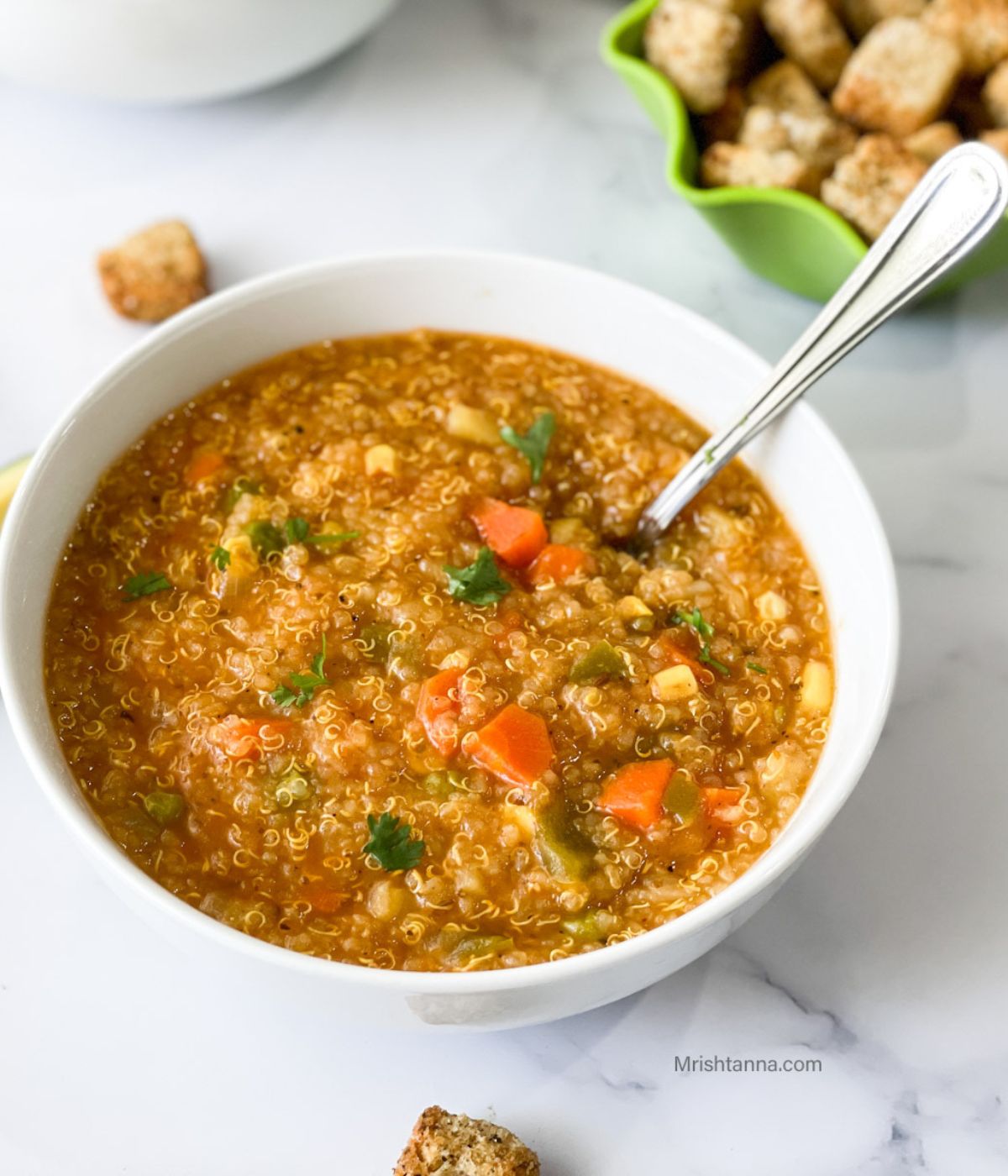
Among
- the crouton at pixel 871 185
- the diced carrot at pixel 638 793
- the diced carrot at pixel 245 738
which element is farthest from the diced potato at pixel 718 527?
the diced carrot at pixel 245 738

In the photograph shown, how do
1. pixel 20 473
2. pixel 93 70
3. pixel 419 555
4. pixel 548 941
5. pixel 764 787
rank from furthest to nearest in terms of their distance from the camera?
pixel 93 70 → pixel 20 473 → pixel 419 555 → pixel 764 787 → pixel 548 941

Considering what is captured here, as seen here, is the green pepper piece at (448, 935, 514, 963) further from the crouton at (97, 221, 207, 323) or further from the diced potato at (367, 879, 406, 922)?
the crouton at (97, 221, 207, 323)

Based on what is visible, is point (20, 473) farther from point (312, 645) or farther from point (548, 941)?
point (548, 941)

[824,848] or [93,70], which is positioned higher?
[93,70]

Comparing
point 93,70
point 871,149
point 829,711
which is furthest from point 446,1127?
point 93,70

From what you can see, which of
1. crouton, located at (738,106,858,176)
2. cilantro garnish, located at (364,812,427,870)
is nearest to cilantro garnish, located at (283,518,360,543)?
cilantro garnish, located at (364,812,427,870)
